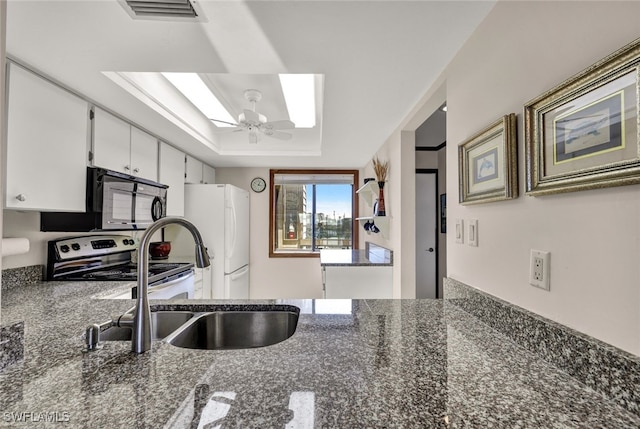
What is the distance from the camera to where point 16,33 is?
134 centimetres

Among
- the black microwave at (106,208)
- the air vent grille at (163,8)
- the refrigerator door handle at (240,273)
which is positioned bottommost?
the refrigerator door handle at (240,273)

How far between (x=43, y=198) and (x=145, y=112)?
918 mm

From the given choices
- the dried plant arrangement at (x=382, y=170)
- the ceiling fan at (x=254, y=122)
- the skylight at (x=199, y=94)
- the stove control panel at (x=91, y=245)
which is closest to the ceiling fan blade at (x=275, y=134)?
the ceiling fan at (x=254, y=122)

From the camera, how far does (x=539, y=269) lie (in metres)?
0.90

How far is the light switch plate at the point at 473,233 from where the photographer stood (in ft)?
4.22

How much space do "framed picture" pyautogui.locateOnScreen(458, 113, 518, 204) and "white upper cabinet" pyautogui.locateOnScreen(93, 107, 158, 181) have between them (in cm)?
231

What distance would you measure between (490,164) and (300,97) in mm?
1867

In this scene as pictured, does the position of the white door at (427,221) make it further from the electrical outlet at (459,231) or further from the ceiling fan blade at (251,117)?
the electrical outlet at (459,231)

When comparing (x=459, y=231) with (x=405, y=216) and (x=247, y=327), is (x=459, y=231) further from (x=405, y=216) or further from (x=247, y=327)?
(x=405, y=216)

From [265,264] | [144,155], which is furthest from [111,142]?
[265,264]

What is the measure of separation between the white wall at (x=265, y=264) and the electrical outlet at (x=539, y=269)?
386 cm

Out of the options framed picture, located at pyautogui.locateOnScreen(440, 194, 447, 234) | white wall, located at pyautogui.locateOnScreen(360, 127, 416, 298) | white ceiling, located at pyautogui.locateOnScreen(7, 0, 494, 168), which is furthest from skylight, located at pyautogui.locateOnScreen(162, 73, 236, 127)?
framed picture, located at pyautogui.locateOnScreen(440, 194, 447, 234)

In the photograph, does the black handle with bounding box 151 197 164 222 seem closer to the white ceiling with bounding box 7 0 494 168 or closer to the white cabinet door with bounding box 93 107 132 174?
the white cabinet door with bounding box 93 107 132 174

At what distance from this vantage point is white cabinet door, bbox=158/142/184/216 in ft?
9.91
